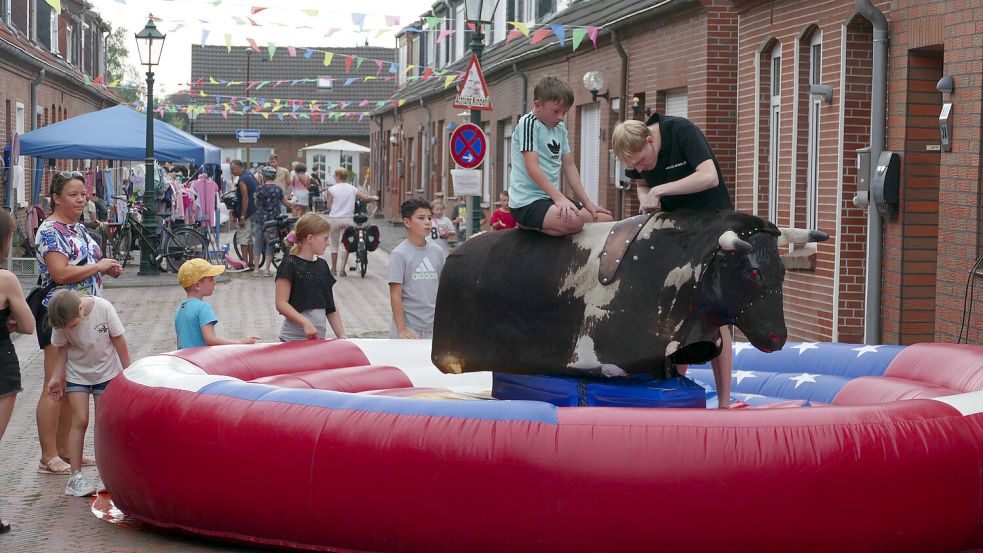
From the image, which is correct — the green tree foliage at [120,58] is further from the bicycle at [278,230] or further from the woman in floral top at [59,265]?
the woman in floral top at [59,265]

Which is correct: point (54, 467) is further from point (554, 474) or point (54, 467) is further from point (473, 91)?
point (473, 91)

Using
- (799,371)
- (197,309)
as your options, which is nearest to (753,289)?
(799,371)

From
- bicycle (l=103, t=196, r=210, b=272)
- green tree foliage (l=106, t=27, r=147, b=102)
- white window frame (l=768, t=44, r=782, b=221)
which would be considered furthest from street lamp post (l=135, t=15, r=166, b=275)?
green tree foliage (l=106, t=27, r=147, b=102)

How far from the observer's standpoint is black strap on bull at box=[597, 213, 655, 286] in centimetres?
705

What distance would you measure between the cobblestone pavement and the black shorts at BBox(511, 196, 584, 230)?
2.22 m

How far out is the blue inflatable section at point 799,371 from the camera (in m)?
Answer: 8.73

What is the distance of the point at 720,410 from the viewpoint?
6305mm

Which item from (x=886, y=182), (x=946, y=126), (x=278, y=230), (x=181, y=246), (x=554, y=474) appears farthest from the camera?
(x=181, y=246)

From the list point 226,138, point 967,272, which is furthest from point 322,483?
point 226,138

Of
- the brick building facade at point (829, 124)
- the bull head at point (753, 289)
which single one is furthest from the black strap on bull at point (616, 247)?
the brick building facade at point (829, 124)

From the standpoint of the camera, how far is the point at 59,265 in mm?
8023

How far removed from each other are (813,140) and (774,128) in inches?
45.8

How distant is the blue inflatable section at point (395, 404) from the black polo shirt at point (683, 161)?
54.8 inches

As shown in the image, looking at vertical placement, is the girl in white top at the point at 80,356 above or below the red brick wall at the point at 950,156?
below
